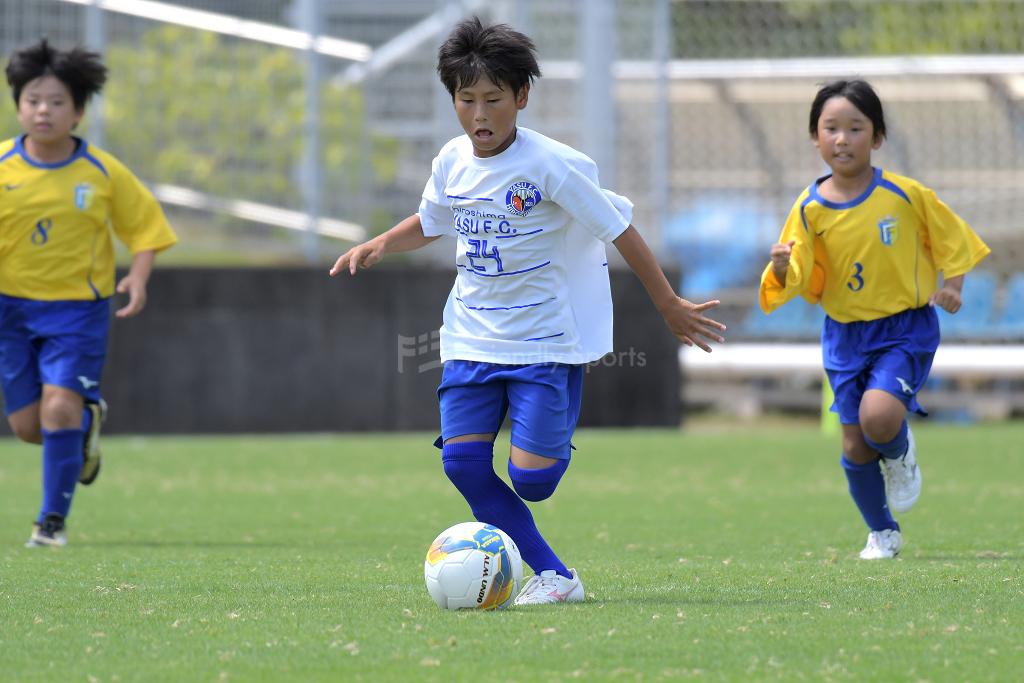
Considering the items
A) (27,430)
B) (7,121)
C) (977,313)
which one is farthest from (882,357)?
(977,313)

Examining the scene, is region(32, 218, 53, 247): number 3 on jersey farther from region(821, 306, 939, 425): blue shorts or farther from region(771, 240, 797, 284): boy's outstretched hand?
region(821, 306, 939, 425): blue shorts

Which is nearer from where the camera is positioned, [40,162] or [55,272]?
[55,272]

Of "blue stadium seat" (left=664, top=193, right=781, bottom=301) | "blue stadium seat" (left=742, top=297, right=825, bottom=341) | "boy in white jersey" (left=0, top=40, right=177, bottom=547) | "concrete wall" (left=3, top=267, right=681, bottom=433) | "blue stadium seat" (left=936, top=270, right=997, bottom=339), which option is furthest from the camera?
"blue stadium seat" (left=742, top=297, right=825, bottom=341)

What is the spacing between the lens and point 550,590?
5457 millimetres

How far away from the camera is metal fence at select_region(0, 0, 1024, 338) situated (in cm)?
1480

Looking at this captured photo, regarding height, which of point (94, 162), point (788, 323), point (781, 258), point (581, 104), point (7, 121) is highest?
point (581, 104)

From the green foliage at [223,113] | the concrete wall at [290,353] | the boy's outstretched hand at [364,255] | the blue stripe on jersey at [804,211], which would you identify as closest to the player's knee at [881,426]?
the blue stripe on jersey at [804,211]

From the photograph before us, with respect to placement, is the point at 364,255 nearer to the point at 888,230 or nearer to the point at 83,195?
the point at 888,230

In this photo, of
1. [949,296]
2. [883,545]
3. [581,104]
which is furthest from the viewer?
[581,104]

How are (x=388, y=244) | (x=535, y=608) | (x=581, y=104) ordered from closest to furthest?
(x=535, y=608), (x=388, y=244), (x=581, y=104)

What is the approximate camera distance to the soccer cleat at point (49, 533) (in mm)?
7484

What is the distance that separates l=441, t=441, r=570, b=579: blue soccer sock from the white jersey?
0.32 meters

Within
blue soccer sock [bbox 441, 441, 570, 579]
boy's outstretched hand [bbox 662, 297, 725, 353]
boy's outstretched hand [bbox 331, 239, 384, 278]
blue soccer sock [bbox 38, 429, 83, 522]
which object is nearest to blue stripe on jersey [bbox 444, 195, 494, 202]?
boy's outstretched hand [bbox 331, 239, 384, 278]

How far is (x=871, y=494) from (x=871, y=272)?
0.93 meters
